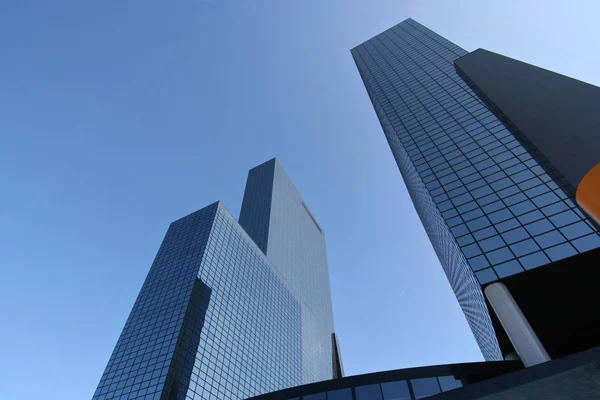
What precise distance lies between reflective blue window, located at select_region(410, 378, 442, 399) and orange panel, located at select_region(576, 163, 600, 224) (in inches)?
555

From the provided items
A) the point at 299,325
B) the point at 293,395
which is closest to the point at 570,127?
the point at 293,395

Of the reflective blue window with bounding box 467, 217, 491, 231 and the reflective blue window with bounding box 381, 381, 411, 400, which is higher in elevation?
the reflective blue window with bounding box 467, 217, 491, 231

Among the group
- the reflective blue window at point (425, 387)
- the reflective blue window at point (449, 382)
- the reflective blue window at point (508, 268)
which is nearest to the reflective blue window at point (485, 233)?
the reflective blue window at point (508, 268)

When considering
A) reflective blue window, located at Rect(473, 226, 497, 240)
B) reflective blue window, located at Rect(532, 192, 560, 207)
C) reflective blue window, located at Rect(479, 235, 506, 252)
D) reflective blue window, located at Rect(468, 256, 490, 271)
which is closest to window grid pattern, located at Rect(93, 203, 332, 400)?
reflective blue window, located at Rect(468, 256, 490, 271)

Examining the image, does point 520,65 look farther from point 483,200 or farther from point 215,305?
point 215,305

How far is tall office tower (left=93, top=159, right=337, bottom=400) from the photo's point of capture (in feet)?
206

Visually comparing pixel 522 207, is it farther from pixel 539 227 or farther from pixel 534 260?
pixel 534 260

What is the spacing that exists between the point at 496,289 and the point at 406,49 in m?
75.6

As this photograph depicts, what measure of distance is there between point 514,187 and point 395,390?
23684mm

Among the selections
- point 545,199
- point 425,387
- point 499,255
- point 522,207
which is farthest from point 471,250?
point 425,387

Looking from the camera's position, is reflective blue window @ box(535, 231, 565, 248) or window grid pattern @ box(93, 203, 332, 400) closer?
reflective blue window @ box(535, 231, 565, 248)

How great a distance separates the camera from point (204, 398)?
62.1 m

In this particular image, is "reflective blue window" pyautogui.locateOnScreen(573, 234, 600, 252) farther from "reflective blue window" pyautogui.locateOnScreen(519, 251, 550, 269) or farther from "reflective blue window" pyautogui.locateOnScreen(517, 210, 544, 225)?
"reflective blue window" pyautogui.locateOnScreen(517, 210, 544, 225)

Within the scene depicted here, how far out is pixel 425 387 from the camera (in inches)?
935
